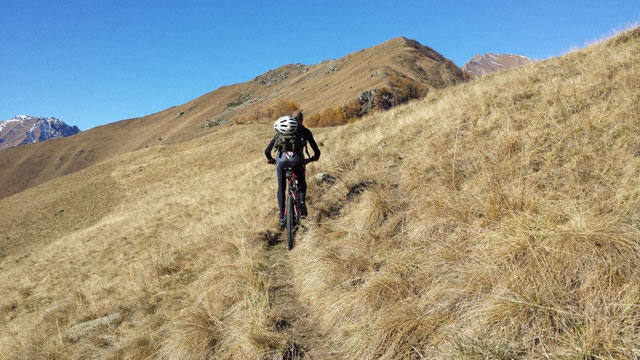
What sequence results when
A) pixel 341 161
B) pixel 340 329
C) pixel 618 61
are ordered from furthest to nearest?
pixel 341 161 < pixel 618 61 < pixel 340 329

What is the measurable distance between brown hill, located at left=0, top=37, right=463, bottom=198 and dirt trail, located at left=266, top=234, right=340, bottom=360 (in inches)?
2215

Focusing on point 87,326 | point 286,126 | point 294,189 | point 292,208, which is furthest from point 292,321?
point 87,326

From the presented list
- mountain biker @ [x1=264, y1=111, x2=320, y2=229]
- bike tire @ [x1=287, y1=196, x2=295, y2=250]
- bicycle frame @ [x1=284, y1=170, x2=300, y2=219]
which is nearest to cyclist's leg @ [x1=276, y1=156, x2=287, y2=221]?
mountain biker @ [x1=264, y1=111, x2=320, y2=229]

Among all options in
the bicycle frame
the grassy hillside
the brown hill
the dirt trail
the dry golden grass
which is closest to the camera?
the dry golden grass

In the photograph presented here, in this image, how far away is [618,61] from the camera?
24.1ft

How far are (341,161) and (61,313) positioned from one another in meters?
7.68

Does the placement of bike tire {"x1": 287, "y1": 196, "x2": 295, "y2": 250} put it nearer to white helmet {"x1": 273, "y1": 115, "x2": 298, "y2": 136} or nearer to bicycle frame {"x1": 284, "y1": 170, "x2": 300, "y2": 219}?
bicycle frame {"x1": 284, "y1": 170, "x2": 300, "y2": 219}

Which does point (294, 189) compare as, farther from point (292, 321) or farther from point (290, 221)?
point (292, 321)

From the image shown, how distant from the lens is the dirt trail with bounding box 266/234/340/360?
130 inches

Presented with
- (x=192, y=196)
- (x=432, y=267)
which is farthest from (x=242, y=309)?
(x=192, y=196)

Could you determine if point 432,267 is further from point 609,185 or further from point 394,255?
point 609,185

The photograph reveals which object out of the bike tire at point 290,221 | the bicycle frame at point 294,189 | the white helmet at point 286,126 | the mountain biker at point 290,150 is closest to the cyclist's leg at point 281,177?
the mountain biker at point 290,150

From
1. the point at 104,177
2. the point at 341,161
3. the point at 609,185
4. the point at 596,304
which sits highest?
the point at 104,177

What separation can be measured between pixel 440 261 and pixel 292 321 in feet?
6.06
